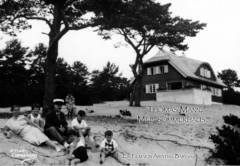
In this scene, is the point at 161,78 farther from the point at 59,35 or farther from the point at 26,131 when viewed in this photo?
the point at 26,131

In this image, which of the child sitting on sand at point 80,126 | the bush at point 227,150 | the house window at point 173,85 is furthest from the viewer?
the house window at point 173,85

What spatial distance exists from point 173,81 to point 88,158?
33240 mm

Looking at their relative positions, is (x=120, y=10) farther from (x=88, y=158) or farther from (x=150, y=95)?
(x=150, y=95)

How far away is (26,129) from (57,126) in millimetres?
897

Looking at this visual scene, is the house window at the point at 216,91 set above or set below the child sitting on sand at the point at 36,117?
above

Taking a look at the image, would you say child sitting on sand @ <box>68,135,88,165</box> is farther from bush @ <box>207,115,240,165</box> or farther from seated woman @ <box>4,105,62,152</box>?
bush @ <box>207,115,240,165</box>

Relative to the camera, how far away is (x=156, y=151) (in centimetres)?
1121

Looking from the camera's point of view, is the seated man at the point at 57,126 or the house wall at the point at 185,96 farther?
the house wall at the point at 185,96

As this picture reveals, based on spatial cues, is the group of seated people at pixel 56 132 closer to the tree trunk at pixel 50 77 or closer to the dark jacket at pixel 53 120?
the dark jacket at pixel 53 120

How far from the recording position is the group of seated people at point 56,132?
961 centimetres

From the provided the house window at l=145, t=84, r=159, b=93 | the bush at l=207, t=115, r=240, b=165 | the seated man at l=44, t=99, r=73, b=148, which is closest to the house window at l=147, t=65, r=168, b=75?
the house window at l=145, t=84, r=159, b=93

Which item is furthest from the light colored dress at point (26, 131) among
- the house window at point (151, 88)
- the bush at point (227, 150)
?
the house window at point (151, 88)

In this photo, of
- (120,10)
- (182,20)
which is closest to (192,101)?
(182,20)

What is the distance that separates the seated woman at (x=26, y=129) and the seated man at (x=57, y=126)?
0.72 ft
